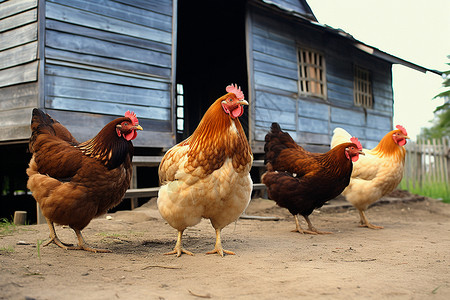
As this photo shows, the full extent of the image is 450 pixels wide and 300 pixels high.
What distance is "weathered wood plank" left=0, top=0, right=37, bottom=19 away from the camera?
21.1 feet

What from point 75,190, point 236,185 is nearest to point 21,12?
point 75,190

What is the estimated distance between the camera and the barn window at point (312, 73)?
35.5 ft

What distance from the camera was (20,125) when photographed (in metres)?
6.55

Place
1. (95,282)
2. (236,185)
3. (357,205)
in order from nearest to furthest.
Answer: (95,282), (236,185), (357,205)

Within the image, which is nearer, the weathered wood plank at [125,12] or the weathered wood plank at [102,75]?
the weathered wood plank at [102,75]

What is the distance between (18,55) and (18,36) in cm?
34

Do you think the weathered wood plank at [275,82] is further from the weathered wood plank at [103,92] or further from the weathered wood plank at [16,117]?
the weathered wood plank at [16,117]

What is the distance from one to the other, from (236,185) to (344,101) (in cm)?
942

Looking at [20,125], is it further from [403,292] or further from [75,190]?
[403,292]

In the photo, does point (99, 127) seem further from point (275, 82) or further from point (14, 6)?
point (275, 82)

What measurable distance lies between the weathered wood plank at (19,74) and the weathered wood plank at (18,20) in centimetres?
74

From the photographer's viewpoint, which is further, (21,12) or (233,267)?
(21,12)

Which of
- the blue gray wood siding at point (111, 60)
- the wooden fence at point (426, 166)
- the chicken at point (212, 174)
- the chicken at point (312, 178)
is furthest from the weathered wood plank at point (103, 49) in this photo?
the wooden fence at point (426, 166)

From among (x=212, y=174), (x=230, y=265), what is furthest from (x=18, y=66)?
(x=230, y=265)
